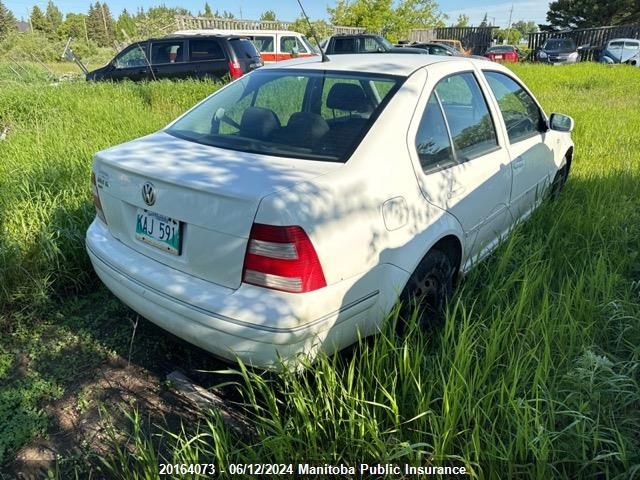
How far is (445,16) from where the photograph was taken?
116ft

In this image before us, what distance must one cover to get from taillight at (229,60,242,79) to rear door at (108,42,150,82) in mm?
2297

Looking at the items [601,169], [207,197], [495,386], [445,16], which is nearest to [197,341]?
[207,197]

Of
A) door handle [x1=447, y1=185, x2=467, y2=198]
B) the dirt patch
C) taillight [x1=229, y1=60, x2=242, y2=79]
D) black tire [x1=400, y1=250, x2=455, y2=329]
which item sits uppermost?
taillight [x1=229, y1=60, x2=242, y2=79]

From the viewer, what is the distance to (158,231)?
2.15m

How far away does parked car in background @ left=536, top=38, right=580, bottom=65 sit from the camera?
2420 centimetres

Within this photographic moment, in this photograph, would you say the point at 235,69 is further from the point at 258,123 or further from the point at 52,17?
the point at 52,17

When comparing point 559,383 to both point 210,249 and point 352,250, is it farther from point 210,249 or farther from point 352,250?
point 210,249

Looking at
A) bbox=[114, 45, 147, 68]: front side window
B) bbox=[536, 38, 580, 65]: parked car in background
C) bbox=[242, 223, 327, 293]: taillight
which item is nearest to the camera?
bbox=[242, 223, 327, 293]: taillight

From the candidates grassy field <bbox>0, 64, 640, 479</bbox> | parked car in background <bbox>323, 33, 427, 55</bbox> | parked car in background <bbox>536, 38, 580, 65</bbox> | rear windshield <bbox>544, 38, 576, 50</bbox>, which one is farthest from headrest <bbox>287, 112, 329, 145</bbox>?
rear windshield <bbox>544, 38, 576, 50</bbox>

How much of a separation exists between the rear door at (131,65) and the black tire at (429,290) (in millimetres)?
10762

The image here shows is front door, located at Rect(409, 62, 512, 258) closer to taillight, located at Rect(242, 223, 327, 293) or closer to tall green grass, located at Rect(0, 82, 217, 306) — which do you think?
taillight, located at Rect(242, 223, 327, 293)

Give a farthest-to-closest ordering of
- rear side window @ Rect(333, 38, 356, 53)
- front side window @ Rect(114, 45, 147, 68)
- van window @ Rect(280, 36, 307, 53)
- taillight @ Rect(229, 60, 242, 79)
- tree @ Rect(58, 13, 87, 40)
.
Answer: tree @ Rect(58, 13, 87, 40) < rear side window @ Rect(333, 38, 356, 53) < van window @ Rect(280, 36, 307, 53) < front side window @ Rect(114, 45, 147, 68) < taillight @ Rect(229, 60, 242, 79)

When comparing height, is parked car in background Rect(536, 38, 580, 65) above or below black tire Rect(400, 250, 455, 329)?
above

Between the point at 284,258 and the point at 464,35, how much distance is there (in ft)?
117
